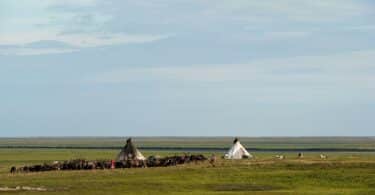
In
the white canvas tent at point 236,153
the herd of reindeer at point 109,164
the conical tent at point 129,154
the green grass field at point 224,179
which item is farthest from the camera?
the white canvas tent at point 236,153

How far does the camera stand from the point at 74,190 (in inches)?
2222

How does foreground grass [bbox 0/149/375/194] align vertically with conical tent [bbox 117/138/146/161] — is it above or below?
below

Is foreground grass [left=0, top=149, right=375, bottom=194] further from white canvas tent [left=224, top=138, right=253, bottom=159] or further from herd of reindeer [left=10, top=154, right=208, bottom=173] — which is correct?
white canvas tent [left=224, top=138, right=253, bottom=159]

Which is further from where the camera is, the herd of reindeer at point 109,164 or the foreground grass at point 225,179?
the herd of reindeer at point 109,164

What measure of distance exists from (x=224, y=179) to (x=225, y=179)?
9cm

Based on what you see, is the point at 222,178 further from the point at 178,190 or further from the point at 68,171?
the point at 68,171

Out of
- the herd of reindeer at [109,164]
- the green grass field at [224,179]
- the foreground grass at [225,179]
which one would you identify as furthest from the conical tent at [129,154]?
the foreground grass at [225,179]

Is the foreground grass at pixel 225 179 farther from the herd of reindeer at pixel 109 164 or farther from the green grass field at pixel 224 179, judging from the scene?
the herd of reindeer at pixel 109 164

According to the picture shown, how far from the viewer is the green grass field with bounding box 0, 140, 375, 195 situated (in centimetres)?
5666

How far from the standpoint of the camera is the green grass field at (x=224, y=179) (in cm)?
5666

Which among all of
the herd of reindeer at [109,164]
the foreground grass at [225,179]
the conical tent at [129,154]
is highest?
the conical tent at [129,154]

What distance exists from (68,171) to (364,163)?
22.7 meters

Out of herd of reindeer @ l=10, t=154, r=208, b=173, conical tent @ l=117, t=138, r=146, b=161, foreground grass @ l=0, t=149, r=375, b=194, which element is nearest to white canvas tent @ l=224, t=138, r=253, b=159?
herd of reindeer @ l=10, t=154, r=208, b=173

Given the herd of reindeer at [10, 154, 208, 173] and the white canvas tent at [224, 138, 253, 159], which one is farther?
the white canvas tent at [224, 138, 253, 159]
